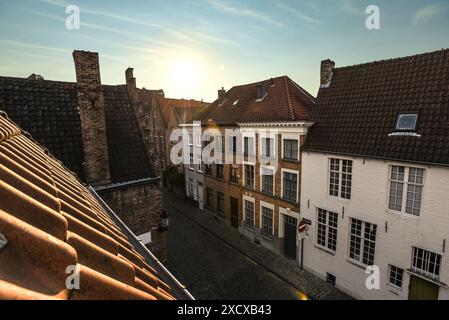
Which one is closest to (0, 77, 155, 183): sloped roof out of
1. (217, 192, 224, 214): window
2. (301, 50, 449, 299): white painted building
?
(301, 50, 449, 299): white painted building

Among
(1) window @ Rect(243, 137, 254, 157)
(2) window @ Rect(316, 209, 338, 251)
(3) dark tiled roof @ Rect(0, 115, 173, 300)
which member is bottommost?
(2) window @ Rect(316, 209, 338, 251)

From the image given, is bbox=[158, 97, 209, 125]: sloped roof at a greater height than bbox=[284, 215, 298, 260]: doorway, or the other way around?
bbox=[158, 97, 209, 125]: sloped roof

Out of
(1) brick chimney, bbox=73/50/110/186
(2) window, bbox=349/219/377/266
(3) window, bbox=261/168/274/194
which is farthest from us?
(3) window, bbox=261/168/274/194

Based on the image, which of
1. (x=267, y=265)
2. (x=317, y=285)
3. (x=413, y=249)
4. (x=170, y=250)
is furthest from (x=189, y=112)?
(x=413, y=249)

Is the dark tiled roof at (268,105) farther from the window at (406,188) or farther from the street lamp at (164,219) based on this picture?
the street lamp at (164,219)

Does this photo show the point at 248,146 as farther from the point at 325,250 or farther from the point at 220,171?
the point at 325,250

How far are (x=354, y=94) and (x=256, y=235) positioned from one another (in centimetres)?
1123

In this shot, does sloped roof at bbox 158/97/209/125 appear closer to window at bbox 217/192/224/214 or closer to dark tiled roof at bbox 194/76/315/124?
dark tiled roof at bbox 194/76/315/124

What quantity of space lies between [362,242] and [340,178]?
3.12m

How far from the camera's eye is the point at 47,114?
10414 mm

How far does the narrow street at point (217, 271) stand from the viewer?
42.9ft

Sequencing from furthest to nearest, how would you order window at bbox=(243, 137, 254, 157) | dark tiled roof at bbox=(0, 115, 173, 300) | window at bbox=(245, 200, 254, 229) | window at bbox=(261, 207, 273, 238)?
window at bbox=(245, 200, 254, 229) → window at bbox=(243, 137, 254, 157) → window at bbox=(261, 207, 273, 238) → dark tiled roof at bbox=(0, 115, 173, 300)

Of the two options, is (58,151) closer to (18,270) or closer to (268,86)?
(18,270)

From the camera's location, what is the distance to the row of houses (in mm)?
9711
